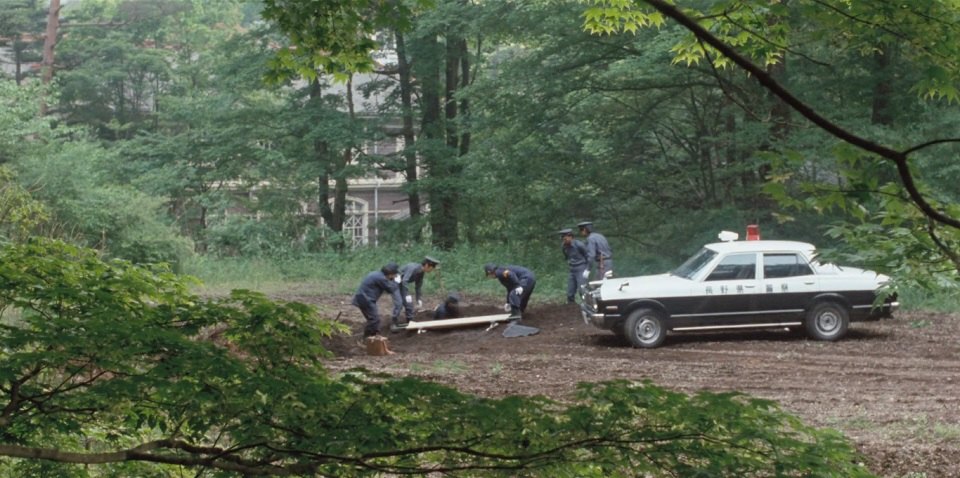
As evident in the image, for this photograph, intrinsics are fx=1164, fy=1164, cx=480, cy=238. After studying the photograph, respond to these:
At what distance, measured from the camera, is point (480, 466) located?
500cm

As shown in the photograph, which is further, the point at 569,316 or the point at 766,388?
the point at 569,316

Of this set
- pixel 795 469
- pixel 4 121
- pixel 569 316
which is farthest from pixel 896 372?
pixel 4 121

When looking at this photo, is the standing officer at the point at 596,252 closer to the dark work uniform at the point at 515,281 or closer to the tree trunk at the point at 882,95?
the dark work uniform at the point at 515,281

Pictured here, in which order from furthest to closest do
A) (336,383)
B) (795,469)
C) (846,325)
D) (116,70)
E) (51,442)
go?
(116,70)
(846,325)
(51,442)
(336,383)
(795,469)

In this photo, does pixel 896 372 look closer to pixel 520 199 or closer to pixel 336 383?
pixel 336 383

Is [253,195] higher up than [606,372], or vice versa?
[253,195]

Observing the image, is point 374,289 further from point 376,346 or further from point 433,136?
point 433,136

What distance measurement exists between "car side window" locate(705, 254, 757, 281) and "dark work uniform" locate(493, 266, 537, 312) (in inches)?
146

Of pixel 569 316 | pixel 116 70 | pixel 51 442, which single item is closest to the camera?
pixel 51 442

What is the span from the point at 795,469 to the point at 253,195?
37.7 m

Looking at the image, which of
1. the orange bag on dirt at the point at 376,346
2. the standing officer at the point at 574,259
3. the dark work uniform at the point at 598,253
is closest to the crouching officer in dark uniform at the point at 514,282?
the standing officer at the point at 574,259

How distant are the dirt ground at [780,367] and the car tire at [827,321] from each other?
24 centimetres

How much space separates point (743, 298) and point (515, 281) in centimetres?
415

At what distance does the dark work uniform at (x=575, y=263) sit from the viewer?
71.9 feet
